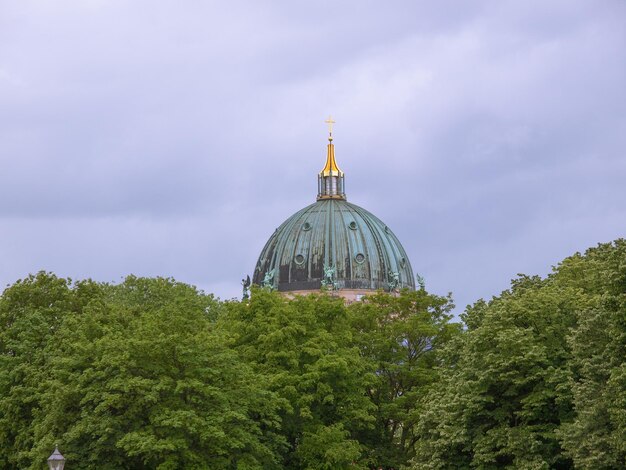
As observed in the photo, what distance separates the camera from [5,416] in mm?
70562

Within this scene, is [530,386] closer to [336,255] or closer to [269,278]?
[336,255]

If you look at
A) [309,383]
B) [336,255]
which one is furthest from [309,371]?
[336,255]

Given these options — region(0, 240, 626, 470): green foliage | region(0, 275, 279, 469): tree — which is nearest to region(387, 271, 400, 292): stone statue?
region(0, 240, 626, 470): green foliage

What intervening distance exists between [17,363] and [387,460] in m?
18.6

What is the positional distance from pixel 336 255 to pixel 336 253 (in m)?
0.19

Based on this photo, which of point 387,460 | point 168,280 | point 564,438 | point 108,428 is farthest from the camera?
point 168,280

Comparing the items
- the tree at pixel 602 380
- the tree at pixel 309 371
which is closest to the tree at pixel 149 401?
the tree at pixel 309 371

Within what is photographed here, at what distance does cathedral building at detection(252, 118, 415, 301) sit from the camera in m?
148

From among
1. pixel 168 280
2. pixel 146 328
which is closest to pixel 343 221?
pixel 168 280

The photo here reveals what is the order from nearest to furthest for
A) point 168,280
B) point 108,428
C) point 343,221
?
point 108,428 → point 168,280 → point 343,221

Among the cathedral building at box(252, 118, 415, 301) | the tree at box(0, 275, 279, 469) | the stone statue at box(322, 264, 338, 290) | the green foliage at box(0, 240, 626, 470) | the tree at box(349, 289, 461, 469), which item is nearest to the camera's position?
the green foliage at box(0, 240, 626, 470)

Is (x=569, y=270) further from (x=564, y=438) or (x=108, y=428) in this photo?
(x=108, y=428)

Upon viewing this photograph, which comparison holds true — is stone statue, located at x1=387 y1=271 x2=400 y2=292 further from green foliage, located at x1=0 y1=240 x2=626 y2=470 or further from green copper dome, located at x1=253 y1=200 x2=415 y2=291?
green foliage, located at x1=0 y1=240 x2=626 y2=470

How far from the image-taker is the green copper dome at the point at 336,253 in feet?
487
